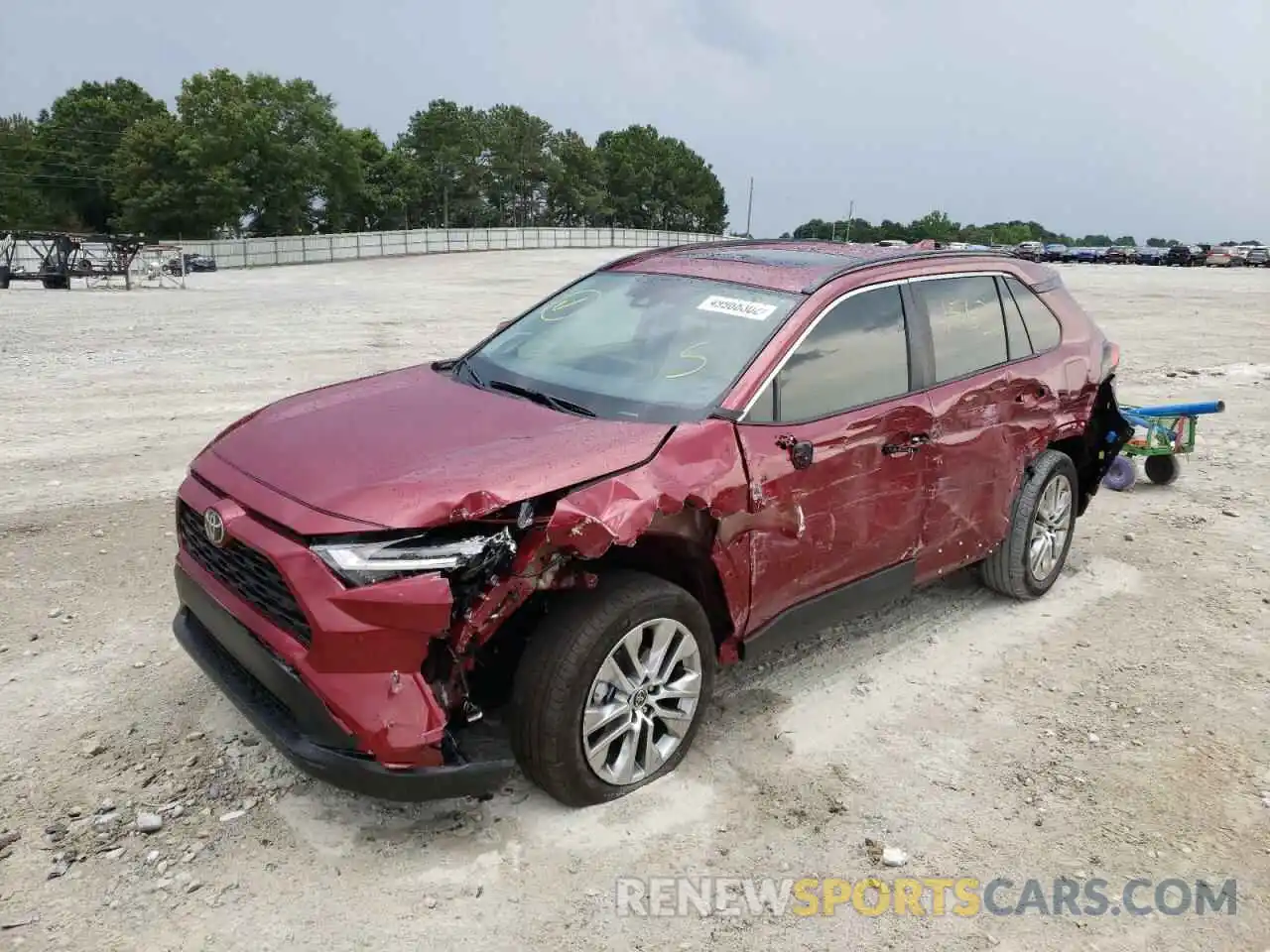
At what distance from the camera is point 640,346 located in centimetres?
403

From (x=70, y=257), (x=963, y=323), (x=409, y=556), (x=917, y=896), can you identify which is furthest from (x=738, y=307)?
(x=70, y=257)

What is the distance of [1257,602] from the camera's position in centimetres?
532

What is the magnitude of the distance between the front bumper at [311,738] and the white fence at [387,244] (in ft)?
119

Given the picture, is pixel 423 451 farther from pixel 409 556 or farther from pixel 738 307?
pixel 738 307

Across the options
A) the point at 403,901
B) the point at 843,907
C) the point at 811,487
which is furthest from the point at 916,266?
the point at 403,901

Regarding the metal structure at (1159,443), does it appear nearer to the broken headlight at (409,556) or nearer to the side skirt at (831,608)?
the side skirt at (831,608)

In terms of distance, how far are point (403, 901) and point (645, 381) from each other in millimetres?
1990

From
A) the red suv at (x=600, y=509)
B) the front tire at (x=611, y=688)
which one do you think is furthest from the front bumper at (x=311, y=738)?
the front tire at (x=611, y=688)

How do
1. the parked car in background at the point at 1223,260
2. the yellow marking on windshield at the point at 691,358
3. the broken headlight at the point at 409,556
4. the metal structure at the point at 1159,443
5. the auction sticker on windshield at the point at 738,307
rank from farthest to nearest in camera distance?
the parked car in background at the point at 1223,260
the metal structure at the point at 1159,443
the auction sticker on windshield at the point at 738,307
the yellow marking on windshield at the point at 691,358
the broken headlight at the point at 409,556

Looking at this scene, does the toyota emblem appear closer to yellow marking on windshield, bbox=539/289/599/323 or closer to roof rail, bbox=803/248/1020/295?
yellow marking on windshield, bbox=539/289/599/323

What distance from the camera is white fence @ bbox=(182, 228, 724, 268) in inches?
1812

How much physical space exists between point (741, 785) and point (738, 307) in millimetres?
1870

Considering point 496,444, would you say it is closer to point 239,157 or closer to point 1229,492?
point 1229,492

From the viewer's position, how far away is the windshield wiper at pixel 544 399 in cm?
360
